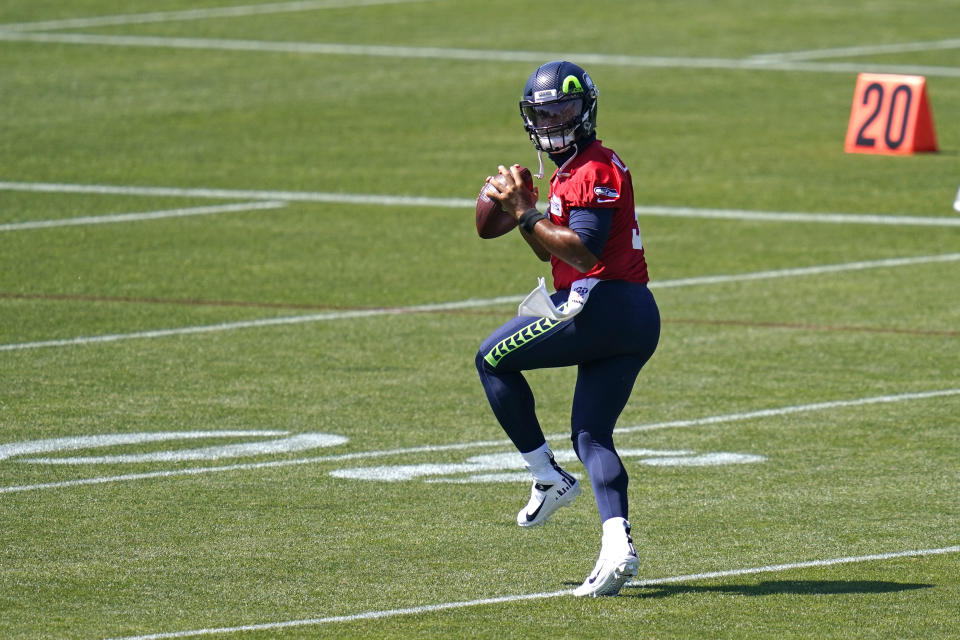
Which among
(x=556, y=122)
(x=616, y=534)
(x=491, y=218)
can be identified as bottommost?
(x=616, y=534)

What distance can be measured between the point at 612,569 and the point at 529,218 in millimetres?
1438

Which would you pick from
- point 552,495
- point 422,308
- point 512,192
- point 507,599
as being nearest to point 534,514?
point 552,495

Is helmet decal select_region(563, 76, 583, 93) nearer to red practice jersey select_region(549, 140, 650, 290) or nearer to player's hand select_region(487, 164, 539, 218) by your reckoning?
red practice jersey select_region(549, 140, 650, 290)

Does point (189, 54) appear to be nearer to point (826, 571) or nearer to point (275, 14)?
point (275, 14)

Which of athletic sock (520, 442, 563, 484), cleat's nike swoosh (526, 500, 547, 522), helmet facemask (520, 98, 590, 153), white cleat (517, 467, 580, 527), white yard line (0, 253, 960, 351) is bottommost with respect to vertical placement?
white yard line (0, 253, 960, 351)

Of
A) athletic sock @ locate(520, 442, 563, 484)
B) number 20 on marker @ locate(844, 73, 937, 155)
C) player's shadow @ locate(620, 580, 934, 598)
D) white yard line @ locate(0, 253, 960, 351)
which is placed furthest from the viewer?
number 20 on marker @ locate(844, 73, 937, 155)

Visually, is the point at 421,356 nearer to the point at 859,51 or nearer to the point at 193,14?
the point at 859,51

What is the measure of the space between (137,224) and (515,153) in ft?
17.8

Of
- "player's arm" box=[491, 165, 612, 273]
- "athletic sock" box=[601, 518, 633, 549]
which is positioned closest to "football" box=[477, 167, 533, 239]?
"player's arm" box=[491, 165, 612, 273]

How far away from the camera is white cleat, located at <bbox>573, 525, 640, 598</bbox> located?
763 cm

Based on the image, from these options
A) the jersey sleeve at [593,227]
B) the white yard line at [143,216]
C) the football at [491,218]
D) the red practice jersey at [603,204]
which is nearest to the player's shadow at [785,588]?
the red practice jersey at [603,204]

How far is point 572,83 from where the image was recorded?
26.3 ft

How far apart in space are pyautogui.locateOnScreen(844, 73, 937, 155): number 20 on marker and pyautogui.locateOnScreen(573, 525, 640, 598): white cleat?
52.6 ft

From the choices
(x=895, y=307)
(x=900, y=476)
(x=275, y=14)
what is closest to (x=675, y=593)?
(x=900, y=476)
